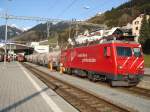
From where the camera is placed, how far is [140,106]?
1268 cm

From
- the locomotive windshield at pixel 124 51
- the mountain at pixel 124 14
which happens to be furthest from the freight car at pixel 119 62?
the mountain at pixel 124 14

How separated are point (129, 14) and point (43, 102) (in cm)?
15205

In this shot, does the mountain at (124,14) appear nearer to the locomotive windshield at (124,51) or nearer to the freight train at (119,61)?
the freight train at (119,61)

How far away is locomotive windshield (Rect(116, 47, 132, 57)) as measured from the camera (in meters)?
19.3

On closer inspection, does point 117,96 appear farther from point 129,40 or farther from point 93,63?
point 93,63

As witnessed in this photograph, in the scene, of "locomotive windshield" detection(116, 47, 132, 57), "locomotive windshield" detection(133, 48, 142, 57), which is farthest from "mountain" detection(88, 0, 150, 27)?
"locomotive windshield" detection(116, 47, 132, 57)

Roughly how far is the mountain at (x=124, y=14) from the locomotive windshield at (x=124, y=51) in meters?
121

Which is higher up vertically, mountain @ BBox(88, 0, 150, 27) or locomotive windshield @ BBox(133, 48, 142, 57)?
mountain @ BBox(88, 0, 150, 27)

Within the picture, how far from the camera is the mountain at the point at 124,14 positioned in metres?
144

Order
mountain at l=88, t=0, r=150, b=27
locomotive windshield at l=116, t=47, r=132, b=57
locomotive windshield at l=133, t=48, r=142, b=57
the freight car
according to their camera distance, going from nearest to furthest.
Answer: the freight car < locomotive windshield at l=116, t=47, r=132, b=57 < locomotive windshield at l=133, t=48, r=142, b=57 < mountain at l=88, t=0, r=150, b=27

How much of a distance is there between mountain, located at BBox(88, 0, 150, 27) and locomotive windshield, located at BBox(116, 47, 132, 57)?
121m

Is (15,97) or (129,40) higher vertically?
(129,40)

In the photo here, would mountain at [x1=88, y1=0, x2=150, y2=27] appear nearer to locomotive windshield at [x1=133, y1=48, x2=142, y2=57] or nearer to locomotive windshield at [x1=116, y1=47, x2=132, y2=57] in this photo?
locomotive windshield at [x1=133, y1=48, x2=142, y2=57]

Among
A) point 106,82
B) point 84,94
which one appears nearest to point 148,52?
point 106,82
